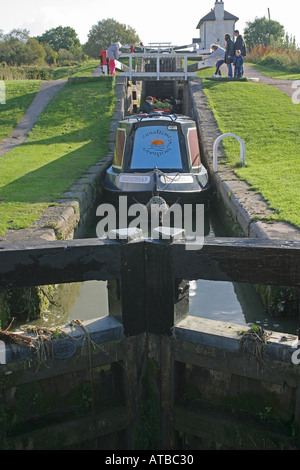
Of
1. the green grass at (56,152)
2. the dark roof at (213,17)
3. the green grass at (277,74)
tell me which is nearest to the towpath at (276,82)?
the green grass at (277,74)

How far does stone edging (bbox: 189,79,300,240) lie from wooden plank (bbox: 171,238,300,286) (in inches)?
91.0

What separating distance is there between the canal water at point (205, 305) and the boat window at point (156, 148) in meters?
4.05

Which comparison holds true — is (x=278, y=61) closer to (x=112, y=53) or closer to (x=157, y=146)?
(x=112, y=53)

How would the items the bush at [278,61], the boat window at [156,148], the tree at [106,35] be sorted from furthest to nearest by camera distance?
the tree at [106,35] < the bush at [278,61] < the boat window at [156,148]

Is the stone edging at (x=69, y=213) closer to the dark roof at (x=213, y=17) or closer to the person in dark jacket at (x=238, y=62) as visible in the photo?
the person in dark jacket at (x=238, y=62)

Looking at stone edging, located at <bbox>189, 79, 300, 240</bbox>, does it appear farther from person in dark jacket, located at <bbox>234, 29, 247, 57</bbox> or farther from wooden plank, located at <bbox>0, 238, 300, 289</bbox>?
person in dark jacket, located at <bbox>234, 29, 247, 57</bbox>

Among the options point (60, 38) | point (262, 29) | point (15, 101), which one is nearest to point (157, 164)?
point (15, 101)

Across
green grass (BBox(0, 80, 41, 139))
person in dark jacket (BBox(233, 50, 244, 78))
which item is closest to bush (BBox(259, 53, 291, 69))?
person in dark jacket (BBox(233, 50, 244, 78))

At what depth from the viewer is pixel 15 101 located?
18.0 m

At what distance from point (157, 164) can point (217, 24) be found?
1261 inches

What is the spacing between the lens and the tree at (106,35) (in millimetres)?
45625
